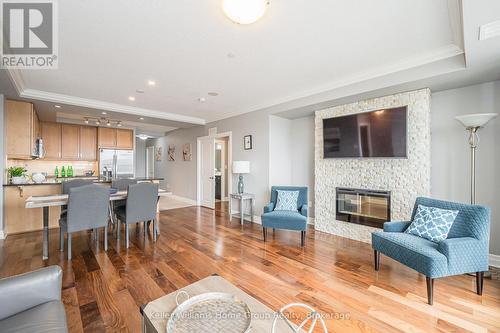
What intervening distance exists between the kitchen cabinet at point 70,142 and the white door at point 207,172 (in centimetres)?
336

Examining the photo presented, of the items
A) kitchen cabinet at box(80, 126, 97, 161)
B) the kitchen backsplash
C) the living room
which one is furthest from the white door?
the kitchen backsplash

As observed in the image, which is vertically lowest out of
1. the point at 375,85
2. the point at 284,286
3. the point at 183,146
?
the point at 284,286

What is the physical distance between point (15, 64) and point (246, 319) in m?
3.86

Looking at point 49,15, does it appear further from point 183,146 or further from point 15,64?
point 183,146

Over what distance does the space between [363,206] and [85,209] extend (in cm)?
417

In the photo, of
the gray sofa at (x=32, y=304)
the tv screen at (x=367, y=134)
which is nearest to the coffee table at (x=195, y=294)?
the gray sofa at (x=32, y=304)

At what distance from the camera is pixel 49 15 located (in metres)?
1.91

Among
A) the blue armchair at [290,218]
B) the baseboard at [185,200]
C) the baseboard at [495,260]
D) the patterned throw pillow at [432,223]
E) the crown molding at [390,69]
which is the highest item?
the crown molding at [390,69]

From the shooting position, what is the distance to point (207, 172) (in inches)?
250

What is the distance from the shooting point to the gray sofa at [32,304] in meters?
1.11

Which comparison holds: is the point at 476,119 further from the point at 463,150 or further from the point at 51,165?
the point at 51,165

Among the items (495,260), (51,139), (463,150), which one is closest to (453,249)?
(495,260)

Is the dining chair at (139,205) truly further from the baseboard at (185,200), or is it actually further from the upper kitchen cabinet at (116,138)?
the upper kitchen cabinet at (116,138)

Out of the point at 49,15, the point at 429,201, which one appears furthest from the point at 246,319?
the point at 49,15
